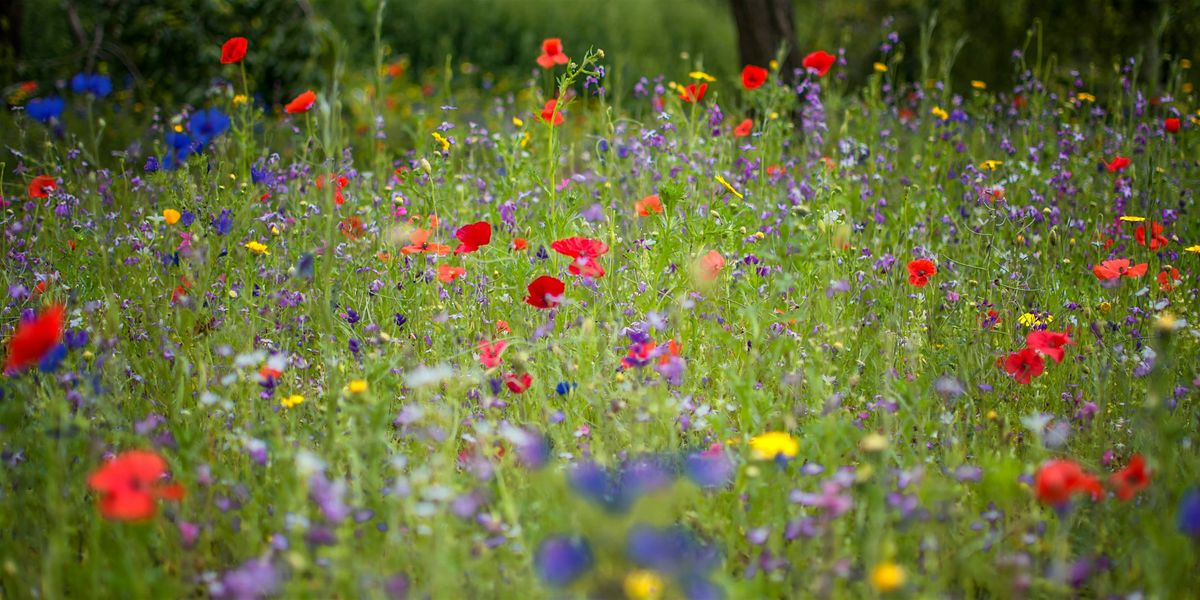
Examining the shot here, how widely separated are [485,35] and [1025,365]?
37.0ft

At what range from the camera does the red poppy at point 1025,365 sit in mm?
2400

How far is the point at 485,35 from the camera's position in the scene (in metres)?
12.8

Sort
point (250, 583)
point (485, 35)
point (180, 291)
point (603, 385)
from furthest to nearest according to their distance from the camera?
point (485, 35), point (180, 291), point (603, 385), point (250, 583)

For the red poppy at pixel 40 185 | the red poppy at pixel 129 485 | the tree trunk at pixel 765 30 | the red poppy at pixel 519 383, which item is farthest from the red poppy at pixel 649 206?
the tree trunk at pixel 765 30

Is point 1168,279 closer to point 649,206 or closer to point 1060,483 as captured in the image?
point 649,206

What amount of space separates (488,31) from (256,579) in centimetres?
1198

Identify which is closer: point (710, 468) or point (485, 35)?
point (710, 468)

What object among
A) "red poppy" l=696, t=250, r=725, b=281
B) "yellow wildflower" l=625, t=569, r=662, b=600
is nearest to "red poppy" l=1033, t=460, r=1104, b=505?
"yellow wildflower" l=625, t=569, r=662, b=600

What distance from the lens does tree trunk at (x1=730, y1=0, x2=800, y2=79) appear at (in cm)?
650

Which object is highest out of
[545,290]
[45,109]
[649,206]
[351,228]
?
[45,109]

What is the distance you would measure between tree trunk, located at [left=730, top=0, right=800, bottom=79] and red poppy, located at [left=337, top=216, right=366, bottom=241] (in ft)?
12.9

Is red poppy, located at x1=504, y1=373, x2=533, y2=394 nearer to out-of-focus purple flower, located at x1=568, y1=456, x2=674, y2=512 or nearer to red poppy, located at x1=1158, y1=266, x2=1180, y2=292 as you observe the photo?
out-of-focus purple flower, located at x1=568, y1=456, x2=674, y2=512

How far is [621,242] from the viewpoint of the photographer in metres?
3.37

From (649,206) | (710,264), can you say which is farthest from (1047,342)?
(649,206)
